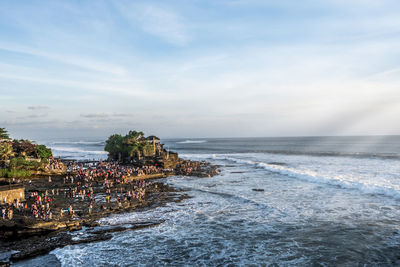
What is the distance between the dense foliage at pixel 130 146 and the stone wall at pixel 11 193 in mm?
36731

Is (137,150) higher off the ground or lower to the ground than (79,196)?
higher

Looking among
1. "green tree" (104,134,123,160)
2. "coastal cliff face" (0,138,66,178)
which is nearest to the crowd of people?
"coastal cliff face" (0,138,66,178)

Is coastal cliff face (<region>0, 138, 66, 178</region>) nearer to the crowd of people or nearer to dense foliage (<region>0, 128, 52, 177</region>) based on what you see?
dense foliage (<region>0, 128, 52, 177</region>)

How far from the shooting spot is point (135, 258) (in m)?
15.9

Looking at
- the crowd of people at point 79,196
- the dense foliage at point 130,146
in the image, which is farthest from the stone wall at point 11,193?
the dense foliage at point 130,146

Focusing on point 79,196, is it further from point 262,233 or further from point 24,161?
point 262,233

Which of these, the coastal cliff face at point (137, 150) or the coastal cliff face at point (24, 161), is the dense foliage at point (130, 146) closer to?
the coastal cliff face at point (137, 150)

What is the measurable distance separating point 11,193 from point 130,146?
128 feet

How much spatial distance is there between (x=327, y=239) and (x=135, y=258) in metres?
13.2

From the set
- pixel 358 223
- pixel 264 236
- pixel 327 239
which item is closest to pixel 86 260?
pixel 264 236

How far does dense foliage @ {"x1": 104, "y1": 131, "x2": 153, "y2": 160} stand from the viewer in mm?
64188

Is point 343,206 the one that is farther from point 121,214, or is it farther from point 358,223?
point 121,214

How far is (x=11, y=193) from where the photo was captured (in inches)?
1009

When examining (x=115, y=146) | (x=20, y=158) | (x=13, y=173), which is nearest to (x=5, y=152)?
(x=20, y=158)
